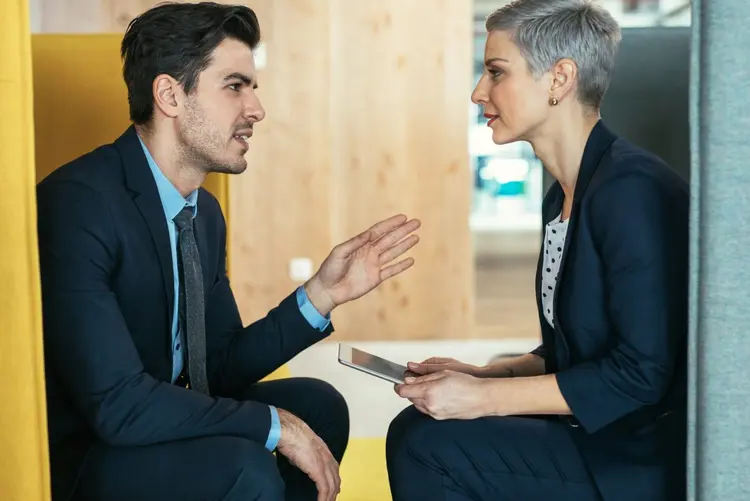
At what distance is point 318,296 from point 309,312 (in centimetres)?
4

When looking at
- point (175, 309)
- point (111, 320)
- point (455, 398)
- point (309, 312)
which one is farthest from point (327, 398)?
point (111, 320)

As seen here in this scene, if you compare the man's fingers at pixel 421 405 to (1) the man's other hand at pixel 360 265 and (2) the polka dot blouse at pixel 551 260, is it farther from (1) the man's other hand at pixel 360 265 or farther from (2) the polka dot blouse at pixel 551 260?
(1) the man's other hand at pixel 360 265

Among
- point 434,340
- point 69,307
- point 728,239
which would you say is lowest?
point 434,340

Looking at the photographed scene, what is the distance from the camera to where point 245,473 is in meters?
1.57

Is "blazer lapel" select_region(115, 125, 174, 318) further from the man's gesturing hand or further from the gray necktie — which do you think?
the man's gesturing hand

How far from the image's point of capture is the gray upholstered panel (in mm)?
1201

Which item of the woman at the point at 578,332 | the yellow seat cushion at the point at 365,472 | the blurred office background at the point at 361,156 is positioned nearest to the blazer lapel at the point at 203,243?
the woman at the point at 578,332

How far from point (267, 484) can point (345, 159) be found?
11.2ft

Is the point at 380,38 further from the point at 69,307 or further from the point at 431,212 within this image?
the point at 69,307

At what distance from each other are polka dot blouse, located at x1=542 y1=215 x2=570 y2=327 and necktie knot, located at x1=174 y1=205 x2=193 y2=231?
2.23 feet

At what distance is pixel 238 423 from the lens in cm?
165

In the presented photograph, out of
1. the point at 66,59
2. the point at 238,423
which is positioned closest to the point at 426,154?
the point at 66,59

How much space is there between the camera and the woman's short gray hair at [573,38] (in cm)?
170

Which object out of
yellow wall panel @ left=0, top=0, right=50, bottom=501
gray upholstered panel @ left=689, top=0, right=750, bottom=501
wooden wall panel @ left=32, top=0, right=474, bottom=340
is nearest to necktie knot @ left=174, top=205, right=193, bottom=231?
yellow wall panel @ left=0, top=0, right=50, bottom=501
